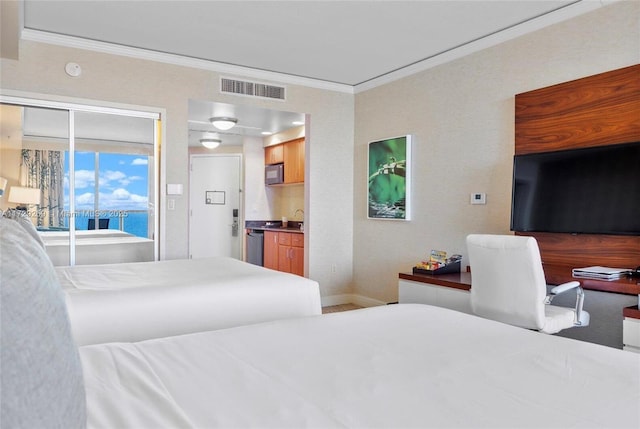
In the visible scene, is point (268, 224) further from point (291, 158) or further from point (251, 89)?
point (251, 89)

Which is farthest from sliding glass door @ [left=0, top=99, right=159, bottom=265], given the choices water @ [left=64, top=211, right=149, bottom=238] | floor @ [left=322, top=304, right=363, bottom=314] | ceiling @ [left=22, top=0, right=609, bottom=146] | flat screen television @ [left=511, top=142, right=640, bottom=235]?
flat screen television @ [left=511, top=142, right=640, bottom=235]

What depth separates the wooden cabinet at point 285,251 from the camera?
20.2ft

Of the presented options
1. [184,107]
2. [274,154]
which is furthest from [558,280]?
[274,154]

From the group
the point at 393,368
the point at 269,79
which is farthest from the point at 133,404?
the point at 269,79

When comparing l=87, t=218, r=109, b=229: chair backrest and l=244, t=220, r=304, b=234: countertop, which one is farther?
l=244, t=220, r=304, b=234: countertop

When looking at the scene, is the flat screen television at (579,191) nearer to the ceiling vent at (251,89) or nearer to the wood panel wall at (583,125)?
the wood panel wall at (583,125)

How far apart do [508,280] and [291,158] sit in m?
4.68

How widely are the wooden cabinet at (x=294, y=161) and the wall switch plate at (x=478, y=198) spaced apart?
10.4ft

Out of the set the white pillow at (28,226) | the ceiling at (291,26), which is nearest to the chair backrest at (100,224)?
the ceiling at (291,26)

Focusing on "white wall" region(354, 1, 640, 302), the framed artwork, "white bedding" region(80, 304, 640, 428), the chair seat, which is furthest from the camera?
the framed artwork

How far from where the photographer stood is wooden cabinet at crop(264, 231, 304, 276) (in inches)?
243

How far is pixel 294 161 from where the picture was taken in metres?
6.88

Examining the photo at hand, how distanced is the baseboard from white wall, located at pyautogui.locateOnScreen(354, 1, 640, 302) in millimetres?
103

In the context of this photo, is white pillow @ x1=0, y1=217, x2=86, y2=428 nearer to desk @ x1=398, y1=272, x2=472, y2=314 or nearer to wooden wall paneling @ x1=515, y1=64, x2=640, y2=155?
desk @ x1=398, y1=272, x2=472, y2=314
